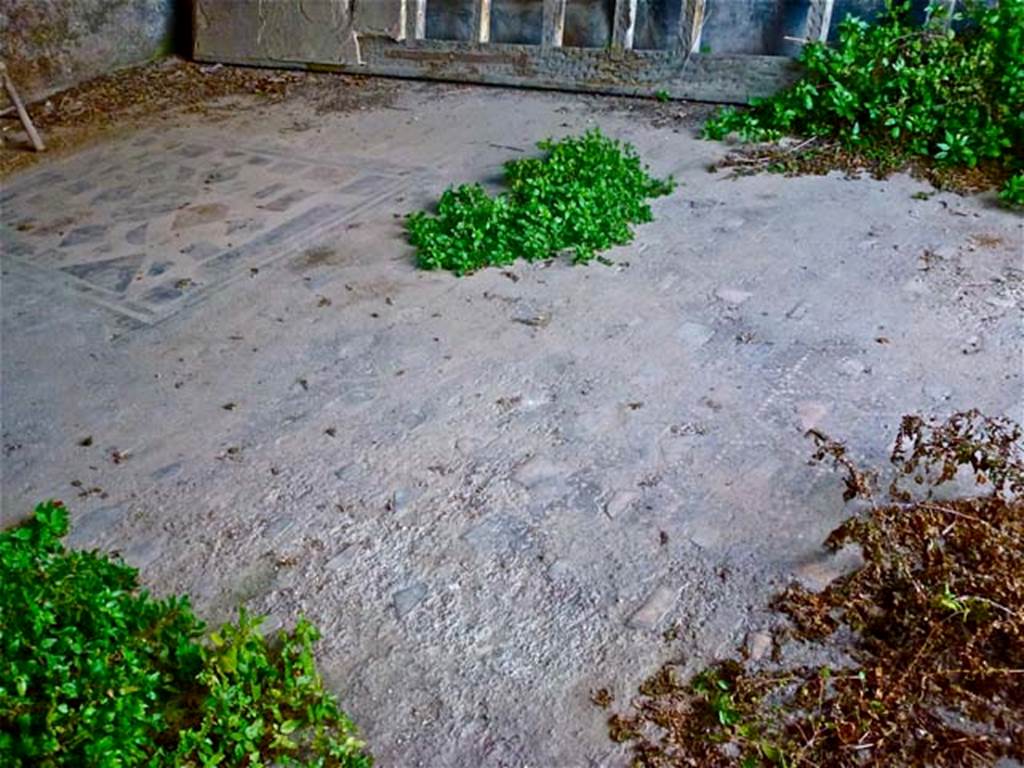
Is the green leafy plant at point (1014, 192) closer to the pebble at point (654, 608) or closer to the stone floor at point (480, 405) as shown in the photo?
the stone floor at point (480, 405)

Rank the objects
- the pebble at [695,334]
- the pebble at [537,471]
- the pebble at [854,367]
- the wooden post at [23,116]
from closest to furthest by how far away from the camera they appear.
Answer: the pebble at [537,471] < the pebble at [854,367] < the pebble at [695,334] < the wooden post at [23,116]

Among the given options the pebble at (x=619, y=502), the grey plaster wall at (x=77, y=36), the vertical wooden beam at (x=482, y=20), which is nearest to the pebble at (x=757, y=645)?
the pebble at (x=619, y=502)

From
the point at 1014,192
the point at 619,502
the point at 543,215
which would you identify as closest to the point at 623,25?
the point at 543,215

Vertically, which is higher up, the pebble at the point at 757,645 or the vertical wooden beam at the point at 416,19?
the vertical wooden beam at the point at 416,19

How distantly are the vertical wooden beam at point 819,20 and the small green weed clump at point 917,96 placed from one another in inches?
5.7

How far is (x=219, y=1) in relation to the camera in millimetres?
6594

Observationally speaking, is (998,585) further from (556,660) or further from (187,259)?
(187,259)

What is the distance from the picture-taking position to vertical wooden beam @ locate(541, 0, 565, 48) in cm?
550

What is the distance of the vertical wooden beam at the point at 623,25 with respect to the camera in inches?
210

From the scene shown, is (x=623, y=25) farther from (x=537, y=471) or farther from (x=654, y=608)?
(x=654, y=608)

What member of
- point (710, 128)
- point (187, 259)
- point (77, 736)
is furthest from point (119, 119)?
point (77, 736)

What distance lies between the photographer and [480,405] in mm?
2787

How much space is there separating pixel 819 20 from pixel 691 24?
0.73 metres

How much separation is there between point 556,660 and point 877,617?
698mm
